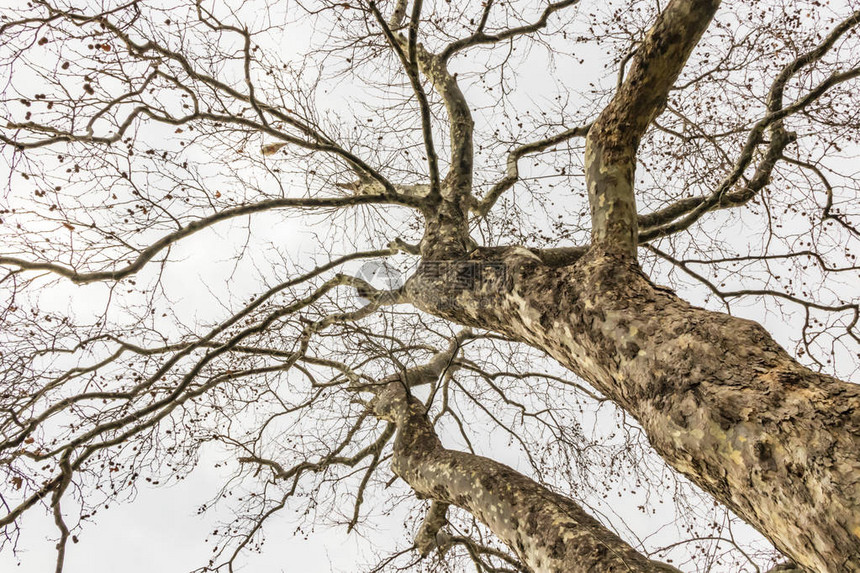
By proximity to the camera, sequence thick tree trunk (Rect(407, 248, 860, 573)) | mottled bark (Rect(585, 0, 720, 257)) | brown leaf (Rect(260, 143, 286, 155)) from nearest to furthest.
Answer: thick tree trunk (Rect(407, 248, 860, 573)) < mottled bark (Rect(585, 0, 720, 257)) < brown leaf (Rect(260, 143, 286, 155))

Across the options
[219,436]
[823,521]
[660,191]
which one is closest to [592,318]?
[823,521]

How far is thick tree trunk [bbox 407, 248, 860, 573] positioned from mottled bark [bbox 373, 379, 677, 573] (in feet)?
2.11

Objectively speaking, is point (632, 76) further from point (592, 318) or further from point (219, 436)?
point (219, 436)

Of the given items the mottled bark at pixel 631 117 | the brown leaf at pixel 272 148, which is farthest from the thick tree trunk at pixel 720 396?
the brown leaf at pixel 272 148

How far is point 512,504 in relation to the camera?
2535 mm

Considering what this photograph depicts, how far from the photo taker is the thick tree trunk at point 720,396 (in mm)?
1203

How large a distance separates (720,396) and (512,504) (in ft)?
4.52

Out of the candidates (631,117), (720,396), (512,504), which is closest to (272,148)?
(631,117)

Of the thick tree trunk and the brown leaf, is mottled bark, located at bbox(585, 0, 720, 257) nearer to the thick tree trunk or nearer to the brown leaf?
the thick tree trunk

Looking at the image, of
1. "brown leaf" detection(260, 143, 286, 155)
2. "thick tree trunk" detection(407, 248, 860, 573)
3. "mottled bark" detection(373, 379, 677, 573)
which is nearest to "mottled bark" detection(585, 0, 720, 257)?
"thick tree trunk" detection(407, 248, 860, 573)

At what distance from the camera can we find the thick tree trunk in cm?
120

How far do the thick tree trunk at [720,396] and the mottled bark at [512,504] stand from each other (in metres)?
0.64

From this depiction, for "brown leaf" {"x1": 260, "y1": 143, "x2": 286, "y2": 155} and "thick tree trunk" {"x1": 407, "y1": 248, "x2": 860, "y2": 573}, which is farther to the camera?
Result: "brown leaf" {"x1": 260, "y1": 143, "x2": 286, "y2": 155}

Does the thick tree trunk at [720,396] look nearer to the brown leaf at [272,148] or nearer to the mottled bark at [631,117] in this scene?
the mottled bark at [631,117]
